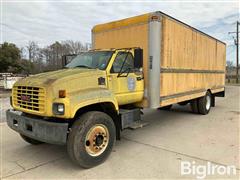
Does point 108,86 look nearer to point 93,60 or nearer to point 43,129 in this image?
point 93,60

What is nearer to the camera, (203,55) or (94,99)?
(94,99)

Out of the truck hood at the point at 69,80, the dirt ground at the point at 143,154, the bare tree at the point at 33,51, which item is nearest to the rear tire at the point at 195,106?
the dirt ground at the point at 143,154

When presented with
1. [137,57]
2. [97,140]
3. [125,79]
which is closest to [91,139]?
[97,140]

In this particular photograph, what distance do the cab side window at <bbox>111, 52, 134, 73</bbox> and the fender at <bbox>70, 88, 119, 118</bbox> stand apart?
2.11 feet

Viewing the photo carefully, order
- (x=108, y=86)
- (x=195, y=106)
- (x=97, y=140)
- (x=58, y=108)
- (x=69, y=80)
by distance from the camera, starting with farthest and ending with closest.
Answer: (x=195, y=106) < (x=108, y=86) < (x=97, y=140) < (x=69, y=80) < (x=58, y=108)

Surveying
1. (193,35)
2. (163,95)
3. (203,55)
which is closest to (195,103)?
(203,55)

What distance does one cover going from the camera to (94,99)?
4422 millimetres

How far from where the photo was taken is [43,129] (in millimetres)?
4121

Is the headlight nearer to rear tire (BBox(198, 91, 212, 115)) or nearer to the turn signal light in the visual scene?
the turn signal light

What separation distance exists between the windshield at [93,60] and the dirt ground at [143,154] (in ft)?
6.51

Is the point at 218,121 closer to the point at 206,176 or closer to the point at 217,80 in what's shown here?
the point at 217,80

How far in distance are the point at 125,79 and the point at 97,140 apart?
1.60 meters

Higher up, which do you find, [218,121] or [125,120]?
[125,120]

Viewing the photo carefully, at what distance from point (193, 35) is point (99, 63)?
13.1 ft
